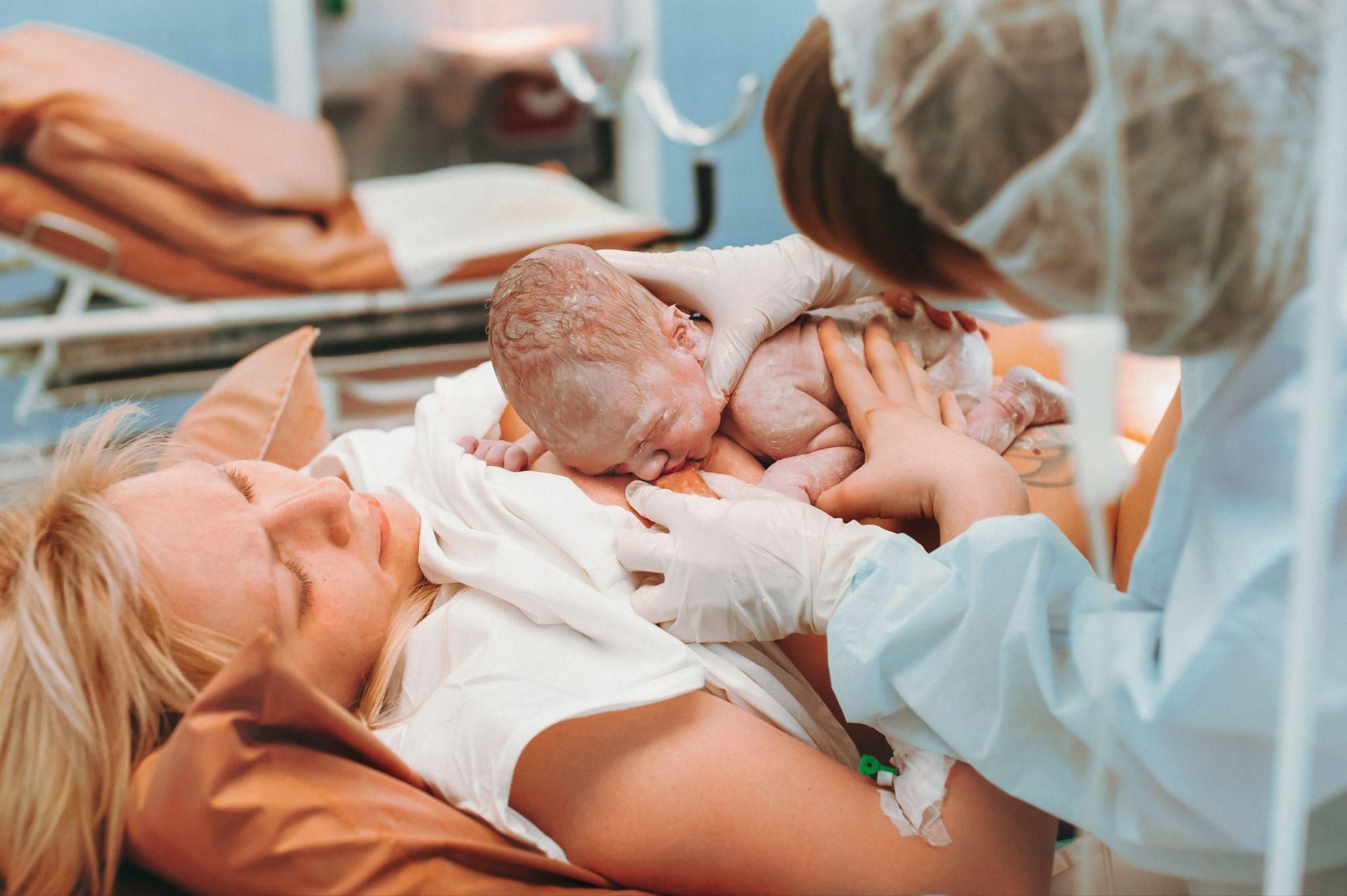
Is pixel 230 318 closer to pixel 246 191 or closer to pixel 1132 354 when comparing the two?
pixel 246 191

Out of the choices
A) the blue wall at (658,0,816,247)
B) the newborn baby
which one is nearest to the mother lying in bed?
the newborn baby

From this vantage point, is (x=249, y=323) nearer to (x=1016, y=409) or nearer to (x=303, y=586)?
(x=303, y=586)

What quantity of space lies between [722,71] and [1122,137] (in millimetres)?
3464

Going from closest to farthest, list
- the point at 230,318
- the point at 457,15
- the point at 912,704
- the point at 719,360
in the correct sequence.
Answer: the point at 912,704, the point at 719,360, the point at 230,318, the point at 457,15

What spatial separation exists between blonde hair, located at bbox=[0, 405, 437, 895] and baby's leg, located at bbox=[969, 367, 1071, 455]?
865 millimetres

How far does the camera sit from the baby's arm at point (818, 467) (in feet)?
3.79

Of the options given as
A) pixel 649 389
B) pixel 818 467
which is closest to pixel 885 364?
pixel 818 467

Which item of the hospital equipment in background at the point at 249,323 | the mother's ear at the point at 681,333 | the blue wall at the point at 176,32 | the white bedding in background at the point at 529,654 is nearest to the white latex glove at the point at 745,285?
the mother's ear at the point at 681,333

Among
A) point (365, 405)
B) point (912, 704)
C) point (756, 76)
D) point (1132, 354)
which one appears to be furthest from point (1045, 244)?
point (756, 76)

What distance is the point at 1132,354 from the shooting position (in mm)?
667

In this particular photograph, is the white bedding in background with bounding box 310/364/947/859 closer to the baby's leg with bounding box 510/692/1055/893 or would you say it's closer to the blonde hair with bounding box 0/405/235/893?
the baby's leg with bounding box 510/692/1055/893

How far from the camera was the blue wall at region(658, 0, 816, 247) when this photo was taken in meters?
3.66

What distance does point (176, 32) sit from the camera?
329 centimetres

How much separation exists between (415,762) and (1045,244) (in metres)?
0.74
